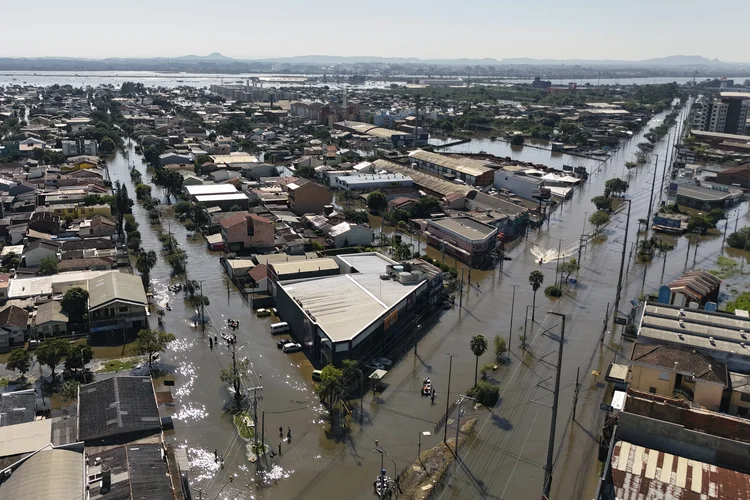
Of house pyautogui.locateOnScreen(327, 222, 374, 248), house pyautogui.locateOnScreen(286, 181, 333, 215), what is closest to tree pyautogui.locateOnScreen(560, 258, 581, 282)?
house pyautogui.locateOnScreen(327, 222, 374, 248)

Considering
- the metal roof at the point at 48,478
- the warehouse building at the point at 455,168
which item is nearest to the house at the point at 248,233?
the metal roof at the point at 48,478

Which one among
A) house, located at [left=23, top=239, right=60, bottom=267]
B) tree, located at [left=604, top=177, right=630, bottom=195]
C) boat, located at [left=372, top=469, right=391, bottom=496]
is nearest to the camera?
boat, located at [left=372, top=469, right=391, bottom=496]

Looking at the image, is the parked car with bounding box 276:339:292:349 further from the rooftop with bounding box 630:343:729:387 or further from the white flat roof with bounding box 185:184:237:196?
the white flat roof with bounding box 185:184:237:196

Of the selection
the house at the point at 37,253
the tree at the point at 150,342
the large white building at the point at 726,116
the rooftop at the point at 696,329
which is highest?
the large white building at the point at 726,116

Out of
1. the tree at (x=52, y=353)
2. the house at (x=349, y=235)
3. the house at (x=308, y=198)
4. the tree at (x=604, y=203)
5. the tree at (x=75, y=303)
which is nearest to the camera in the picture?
the tree at (x=52, y=353)

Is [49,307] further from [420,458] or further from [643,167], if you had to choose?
[643,167]

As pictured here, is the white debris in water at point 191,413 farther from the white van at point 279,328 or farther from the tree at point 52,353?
the white van at point 279,328
